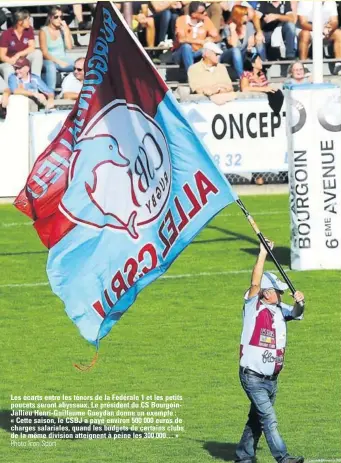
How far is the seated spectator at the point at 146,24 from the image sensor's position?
30891mm

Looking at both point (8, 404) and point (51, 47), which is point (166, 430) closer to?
point (8, 404)

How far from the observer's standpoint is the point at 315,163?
2081 cm

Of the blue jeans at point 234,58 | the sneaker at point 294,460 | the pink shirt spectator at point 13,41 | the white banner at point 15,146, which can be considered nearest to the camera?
the sneaker at point 294,460

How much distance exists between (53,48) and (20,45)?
88cm

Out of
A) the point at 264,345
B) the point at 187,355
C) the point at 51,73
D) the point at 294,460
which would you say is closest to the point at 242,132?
the point at 51,73

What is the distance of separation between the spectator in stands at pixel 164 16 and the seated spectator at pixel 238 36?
1153mm

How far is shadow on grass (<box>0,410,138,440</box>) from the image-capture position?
1414 centimetres

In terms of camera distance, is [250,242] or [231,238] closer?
[250,242]

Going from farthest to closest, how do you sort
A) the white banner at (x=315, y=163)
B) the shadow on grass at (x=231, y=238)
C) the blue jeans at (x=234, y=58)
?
the blue jeans at (x=234, y=58)
the shadow on grass at (x=231, y=238)
the white banner at (x=315, y=163)

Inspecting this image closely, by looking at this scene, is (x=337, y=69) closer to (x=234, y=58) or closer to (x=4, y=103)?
(x=234, y=58)

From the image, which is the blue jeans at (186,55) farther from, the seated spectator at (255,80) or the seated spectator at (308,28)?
the seated spectator at (308,28)

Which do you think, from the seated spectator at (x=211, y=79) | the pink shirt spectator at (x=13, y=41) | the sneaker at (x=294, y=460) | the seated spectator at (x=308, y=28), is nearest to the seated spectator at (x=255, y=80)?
the seated spectator at (x=211, y=79)

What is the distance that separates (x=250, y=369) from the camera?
12.2m

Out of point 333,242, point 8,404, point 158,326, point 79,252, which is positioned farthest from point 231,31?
point 79,252
